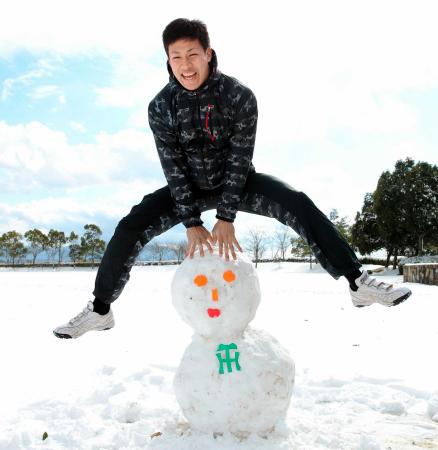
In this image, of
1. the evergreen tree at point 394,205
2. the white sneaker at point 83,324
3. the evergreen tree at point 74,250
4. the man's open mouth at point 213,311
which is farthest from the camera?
the evergreen tree at point 74,250

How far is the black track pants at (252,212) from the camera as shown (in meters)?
3.75

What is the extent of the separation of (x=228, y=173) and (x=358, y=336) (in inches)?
201

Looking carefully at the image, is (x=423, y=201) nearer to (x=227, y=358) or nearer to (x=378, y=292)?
(x=378, y=292)

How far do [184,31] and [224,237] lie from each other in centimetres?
161

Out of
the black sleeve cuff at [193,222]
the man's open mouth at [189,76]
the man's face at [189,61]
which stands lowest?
the black sleeve cuff at [193,222]

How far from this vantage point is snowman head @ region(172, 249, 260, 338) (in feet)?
12.3

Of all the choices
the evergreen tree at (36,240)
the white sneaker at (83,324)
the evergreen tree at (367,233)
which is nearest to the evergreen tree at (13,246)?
the evergreen tree at (36,240)

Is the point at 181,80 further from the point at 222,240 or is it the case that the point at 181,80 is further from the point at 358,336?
the point at 358,336

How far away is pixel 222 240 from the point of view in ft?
12.5

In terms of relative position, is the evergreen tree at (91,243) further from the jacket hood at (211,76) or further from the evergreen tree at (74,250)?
the jacket hood at (211,76)

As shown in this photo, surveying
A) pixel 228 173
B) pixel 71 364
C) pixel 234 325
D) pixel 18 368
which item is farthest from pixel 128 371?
pixel 228 173

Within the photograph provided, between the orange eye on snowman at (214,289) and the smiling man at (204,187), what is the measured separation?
0.50ft

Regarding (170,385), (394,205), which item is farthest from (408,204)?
(170,385)

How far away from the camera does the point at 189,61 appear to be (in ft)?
12.2
